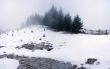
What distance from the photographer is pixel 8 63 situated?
148ft

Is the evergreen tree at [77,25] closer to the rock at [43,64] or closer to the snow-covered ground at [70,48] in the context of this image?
the snow-covered ground at [70,48]

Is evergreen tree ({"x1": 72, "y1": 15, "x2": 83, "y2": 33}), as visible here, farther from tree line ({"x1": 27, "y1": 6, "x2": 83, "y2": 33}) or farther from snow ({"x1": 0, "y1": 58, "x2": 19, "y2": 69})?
snow ({"x1": 0, "y1": 58, "x2": 19, "y2": 69})

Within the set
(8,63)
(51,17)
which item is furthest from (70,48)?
(51,17)

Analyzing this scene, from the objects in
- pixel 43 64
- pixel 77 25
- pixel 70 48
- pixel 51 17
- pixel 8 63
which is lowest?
pixel 43 64

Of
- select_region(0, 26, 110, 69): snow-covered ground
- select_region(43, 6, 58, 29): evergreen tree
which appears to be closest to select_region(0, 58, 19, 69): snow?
select_region(0, 26, 110, 69): snow-covered ground

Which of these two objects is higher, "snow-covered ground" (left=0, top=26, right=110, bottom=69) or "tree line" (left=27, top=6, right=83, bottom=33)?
"tree line" (left=27, top=6, right=83, bottom=33)

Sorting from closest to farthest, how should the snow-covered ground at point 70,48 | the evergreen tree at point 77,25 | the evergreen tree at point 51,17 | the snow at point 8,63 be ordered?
1. the snow at point 8,63
2. the snow-covered ground at point 70,48
3. the evergreen tree at point 77,25
4. the evergreen tree at point 51,17

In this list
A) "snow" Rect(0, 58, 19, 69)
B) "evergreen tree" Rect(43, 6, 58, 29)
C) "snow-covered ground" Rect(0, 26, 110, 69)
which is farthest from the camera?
"evergreen tree" Rect(43, 6, 58, 29)

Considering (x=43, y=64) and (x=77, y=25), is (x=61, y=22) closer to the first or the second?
(x=77, y=25)

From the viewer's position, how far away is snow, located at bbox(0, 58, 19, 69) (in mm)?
43281

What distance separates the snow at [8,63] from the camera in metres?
43.3

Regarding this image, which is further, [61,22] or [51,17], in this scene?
[51,17]

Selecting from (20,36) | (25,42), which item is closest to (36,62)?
(25,42)

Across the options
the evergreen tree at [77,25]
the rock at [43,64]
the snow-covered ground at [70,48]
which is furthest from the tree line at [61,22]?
the rock at [43,64]
